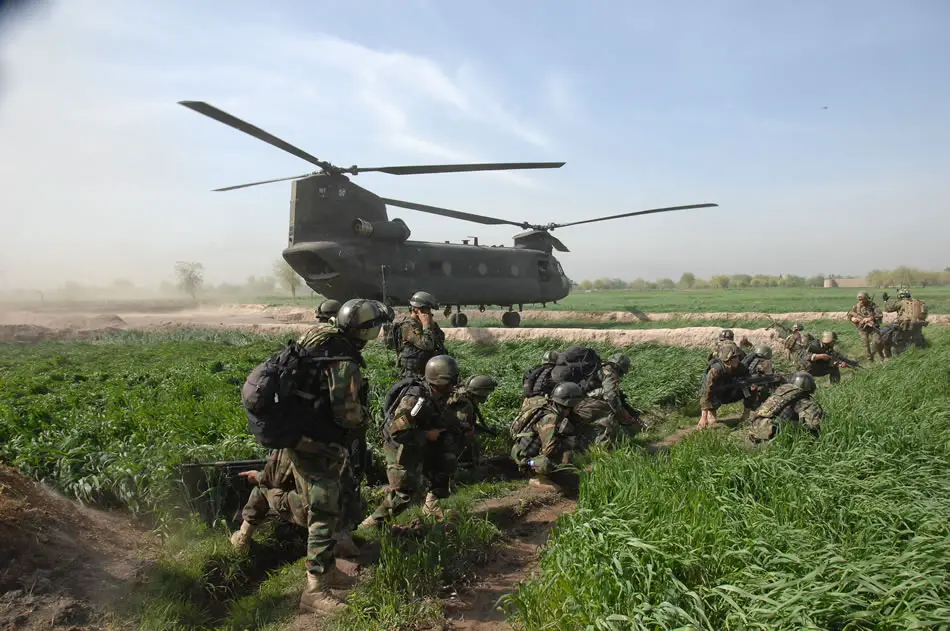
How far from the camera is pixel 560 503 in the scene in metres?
5.81

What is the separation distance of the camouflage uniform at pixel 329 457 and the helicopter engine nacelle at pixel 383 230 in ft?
38.6

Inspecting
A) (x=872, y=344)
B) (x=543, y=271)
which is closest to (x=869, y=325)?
(x=872, y=344)

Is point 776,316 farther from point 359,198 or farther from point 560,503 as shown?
point 560,503

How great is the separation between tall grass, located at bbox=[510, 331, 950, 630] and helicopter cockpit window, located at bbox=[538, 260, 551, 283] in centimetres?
1570

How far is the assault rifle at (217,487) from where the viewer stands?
4.86m

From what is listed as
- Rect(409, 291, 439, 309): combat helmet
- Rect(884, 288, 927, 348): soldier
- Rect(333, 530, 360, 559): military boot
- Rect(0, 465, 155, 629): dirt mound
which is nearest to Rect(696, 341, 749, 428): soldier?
Rect(409, 291, 439, 309): combat helmet

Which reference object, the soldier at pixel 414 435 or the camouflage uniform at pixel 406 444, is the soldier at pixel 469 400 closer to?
the soldier at pixel 414 435

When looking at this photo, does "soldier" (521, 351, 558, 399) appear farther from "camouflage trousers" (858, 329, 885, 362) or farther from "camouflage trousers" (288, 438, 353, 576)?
"camouflage trousers" (858, 329, 885, 362)

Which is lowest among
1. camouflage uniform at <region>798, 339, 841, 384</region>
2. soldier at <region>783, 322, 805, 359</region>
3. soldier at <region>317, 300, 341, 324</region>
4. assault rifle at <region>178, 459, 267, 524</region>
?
assault rifle at <region>178, 459, 267, 524</region>

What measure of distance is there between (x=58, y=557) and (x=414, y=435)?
2452 millimetres

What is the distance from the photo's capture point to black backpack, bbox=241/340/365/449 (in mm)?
3787

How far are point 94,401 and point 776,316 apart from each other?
19.4 metres

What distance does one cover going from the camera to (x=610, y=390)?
24.1 feet

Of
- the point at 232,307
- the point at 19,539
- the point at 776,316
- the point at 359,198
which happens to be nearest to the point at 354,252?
the point at 359,198
